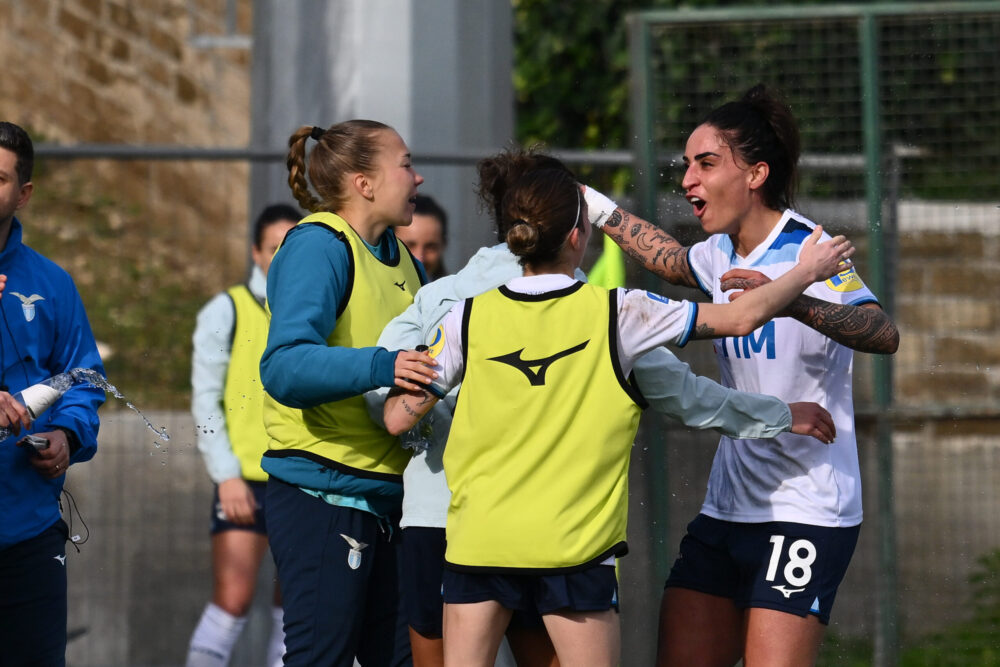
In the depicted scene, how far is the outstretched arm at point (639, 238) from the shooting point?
14.4 feet

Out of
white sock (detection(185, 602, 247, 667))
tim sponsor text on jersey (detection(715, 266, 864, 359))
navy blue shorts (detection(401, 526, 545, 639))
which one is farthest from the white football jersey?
white sock (detection(185, 602, 247, 667))

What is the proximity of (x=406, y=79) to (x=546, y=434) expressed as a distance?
352 cm

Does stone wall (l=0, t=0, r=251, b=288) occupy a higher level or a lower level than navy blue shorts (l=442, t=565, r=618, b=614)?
higher

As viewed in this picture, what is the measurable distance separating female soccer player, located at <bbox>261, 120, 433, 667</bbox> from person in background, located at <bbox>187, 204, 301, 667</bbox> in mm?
2148

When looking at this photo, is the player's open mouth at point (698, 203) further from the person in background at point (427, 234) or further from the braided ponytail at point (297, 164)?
the person in background at point (427, 234)

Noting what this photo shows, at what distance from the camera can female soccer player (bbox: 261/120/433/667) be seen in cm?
350

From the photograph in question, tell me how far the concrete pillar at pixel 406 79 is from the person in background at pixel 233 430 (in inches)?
28.9

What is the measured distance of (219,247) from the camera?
6.70m

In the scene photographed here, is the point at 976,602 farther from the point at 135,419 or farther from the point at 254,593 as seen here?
the point at 135,419

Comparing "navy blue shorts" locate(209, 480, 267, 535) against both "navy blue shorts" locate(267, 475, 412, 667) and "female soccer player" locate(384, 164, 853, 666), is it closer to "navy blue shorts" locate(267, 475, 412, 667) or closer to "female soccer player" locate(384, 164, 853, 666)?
"navy blue shorts" locate(267, 475, 412, 667)

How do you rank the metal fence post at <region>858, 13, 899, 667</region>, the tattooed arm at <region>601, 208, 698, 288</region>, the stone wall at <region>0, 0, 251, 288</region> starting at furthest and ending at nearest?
1. the stone wall at <region>0, 0, 251, 288</region>
2. the metal fence post at <region>858, 13, 899, 667</region>
3. the tattooed arm at <region>601, 208, 698, 288</region>

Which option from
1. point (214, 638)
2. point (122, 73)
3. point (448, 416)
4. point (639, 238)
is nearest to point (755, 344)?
point (639, 238)

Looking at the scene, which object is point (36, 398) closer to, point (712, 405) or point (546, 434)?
point (546, 434)

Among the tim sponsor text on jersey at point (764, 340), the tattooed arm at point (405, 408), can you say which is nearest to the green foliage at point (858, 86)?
the tim sponsor text on jersey at point (764, 340)
